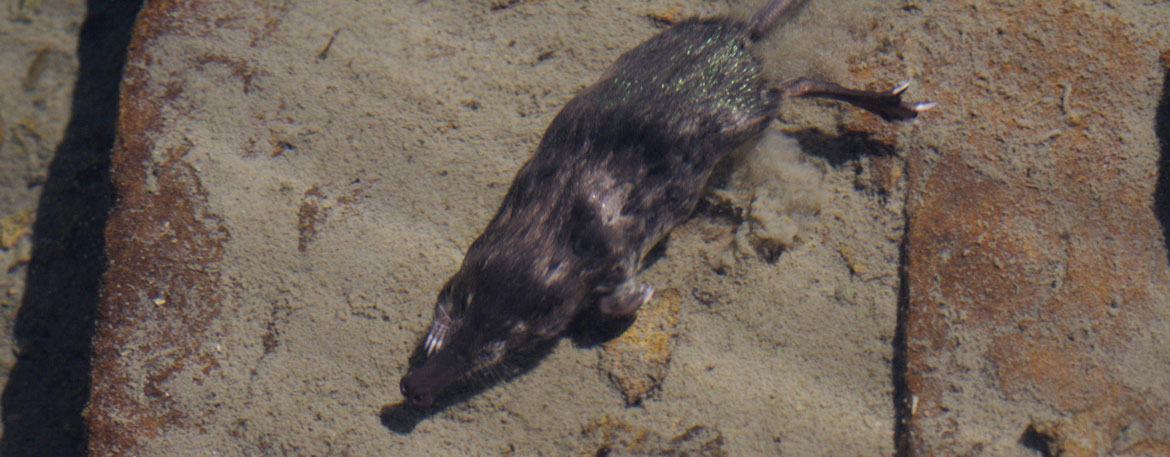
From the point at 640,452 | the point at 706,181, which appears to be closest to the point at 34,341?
the point at 640,452

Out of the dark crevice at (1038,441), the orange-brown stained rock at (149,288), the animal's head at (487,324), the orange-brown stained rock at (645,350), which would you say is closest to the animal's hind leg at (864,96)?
the orange-brown stained rock at (645,350)

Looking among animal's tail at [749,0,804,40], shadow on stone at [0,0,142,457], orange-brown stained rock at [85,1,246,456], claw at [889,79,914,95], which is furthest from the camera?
shadow on stone at [0,0,142,457]

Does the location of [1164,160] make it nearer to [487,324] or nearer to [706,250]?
[706,250]

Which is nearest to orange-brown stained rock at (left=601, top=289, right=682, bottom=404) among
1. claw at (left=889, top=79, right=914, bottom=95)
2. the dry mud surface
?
the dry mud surface

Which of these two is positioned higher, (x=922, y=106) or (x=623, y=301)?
(x=922, y=106)

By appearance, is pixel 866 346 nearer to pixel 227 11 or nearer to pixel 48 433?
pixel 227 11

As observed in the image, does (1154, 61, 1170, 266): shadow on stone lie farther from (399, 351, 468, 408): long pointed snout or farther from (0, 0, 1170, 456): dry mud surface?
(399, 351, 468, 408): long pointed snout

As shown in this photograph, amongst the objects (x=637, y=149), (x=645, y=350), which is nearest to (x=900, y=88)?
(x=637, y=149)
